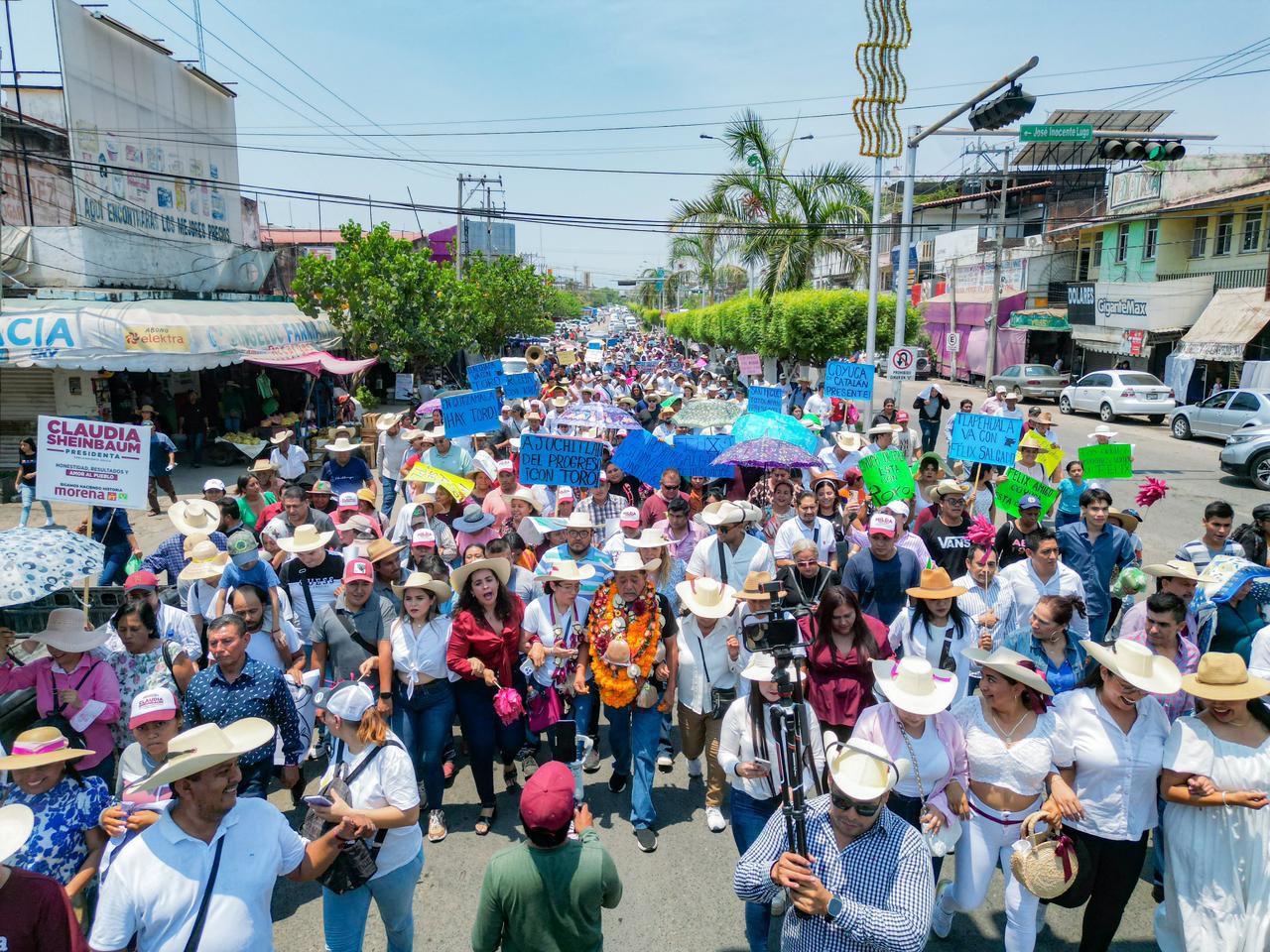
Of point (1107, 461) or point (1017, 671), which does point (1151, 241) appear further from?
point (1017, 671)

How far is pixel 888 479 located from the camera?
27.5ft

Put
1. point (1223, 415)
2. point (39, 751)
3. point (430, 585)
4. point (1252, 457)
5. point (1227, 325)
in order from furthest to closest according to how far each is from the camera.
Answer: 1. point (1227, 325)
2. point (1223, 415)
3. point (1252, 457)
4. point (430, 585)
5. point (39, 751)

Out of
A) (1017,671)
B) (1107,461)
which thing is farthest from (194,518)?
(1107,461)

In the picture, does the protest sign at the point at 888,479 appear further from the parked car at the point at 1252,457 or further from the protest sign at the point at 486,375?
the parked car at the point at 1252,457

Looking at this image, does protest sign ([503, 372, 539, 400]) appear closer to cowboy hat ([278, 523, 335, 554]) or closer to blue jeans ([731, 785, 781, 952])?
cowboy hat ([278, 523, 335, 554])

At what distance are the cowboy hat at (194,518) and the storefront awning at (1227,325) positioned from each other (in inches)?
1101

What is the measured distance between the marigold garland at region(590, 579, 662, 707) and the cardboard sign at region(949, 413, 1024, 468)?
5.51 metres

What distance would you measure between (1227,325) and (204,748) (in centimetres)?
3066

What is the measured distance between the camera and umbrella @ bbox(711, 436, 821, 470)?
827cm

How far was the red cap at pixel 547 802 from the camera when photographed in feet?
8.63

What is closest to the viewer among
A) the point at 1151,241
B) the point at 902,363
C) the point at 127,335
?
the point at 902,363

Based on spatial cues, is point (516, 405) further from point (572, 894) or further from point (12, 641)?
point (572, 894)

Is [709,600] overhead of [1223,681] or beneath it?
beneath

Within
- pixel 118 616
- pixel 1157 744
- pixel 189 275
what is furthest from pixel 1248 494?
pixel 189 275
